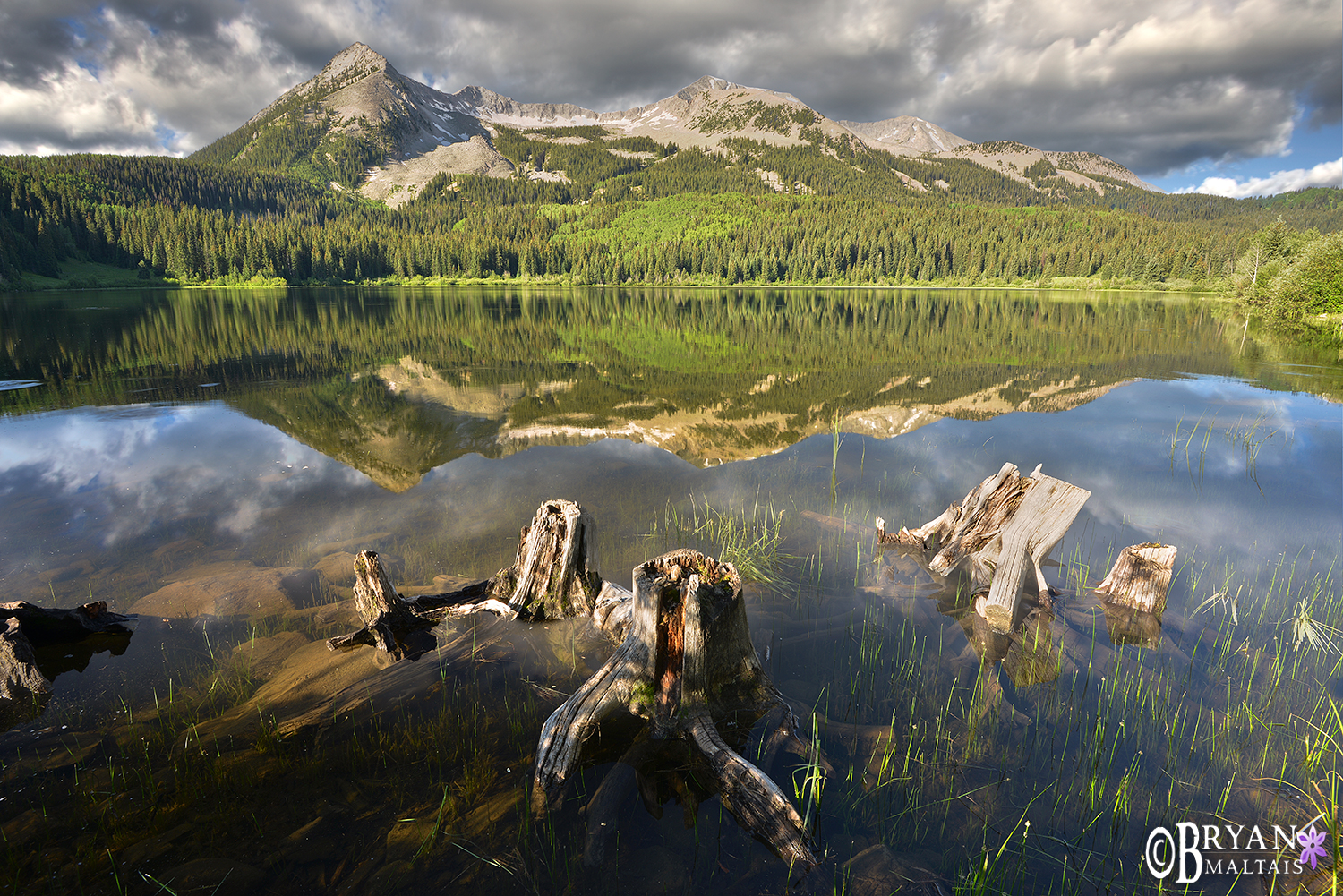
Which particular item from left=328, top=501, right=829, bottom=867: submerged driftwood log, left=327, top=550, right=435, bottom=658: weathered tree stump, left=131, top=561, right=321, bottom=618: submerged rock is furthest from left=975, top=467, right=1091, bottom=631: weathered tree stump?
left=131, top=561, right=321, bottom=618: submerged rock

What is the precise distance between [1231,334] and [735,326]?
27.1 metres

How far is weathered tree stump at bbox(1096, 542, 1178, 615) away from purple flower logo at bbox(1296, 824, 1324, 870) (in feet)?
9.23

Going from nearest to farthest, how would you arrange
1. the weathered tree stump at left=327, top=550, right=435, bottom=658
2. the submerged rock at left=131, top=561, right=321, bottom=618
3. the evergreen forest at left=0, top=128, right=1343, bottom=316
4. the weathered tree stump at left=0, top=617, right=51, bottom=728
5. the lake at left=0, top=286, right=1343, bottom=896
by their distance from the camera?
the lake at left=0, top=286, right=1343, bottom=896
the weathered tree stump at left=0, top=617, right=51, bottom=728
the weathered tree stump at left=327, top=550, right=435, bottom=658
the submerged rock at left=131, top=561, right=321, bottom=618
the evergreen forest at left=0, top=128, right=1343, bottom=316

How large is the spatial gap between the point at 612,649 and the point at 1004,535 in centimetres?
425

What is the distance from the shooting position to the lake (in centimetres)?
353

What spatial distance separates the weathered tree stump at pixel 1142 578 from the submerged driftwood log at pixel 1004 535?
26.6 inches

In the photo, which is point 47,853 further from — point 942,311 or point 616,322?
point 942,311

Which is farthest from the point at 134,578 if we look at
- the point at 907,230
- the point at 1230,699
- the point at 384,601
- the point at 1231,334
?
the point at 907,230

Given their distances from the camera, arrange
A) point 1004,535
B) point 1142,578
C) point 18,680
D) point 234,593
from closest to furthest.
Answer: point 18,680 < point 1142,578 < point 1004,535 < point 234,593

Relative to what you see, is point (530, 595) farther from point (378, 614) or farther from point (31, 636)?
point (31, 636)

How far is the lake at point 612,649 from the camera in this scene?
3533mm

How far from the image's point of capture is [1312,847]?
336cm

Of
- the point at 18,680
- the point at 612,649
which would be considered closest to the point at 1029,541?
the point at 612,649

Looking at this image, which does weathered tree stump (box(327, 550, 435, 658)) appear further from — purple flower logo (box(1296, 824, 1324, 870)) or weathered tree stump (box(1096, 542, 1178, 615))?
weathered tree stump (box(1096, 542, 1178, 615))
